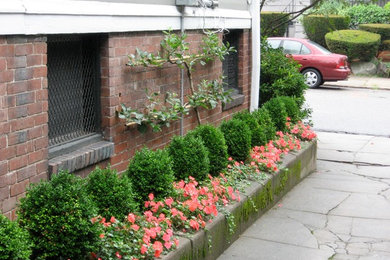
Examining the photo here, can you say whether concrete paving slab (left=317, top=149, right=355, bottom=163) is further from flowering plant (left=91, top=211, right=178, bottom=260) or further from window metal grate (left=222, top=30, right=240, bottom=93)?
flowering plant (left=91, top=211, right=178, bottom=260)

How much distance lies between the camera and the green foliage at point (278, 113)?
9.51 meters

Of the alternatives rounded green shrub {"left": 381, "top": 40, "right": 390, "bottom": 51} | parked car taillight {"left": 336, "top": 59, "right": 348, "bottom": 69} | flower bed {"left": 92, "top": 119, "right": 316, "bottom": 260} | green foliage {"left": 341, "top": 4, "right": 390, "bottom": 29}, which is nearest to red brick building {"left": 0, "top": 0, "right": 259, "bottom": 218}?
flower bed {"left": 92, "top": 119, "right": 316, "bottom": 260}

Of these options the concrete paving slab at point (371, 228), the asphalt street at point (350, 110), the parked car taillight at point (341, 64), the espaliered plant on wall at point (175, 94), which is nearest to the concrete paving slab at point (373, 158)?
the asphalt street at point (350, 110)

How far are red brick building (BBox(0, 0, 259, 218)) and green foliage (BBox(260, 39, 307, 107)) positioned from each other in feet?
9.32

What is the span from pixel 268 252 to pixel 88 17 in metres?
2.63

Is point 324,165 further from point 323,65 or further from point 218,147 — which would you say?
point 323,65

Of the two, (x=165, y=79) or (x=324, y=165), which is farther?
(x=324, y=165)

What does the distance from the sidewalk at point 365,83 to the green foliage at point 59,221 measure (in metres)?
18.8

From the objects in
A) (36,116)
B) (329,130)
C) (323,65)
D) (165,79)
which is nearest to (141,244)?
(36,116)

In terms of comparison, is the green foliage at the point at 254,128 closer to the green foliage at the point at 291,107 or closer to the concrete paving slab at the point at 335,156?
the green foliage at the point at 291,107

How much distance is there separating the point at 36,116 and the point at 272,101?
5110 millimetres

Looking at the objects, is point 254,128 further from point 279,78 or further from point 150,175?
point 279,78

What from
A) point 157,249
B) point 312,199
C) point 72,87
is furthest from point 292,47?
point 157,249

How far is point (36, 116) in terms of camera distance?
5.14 meters
